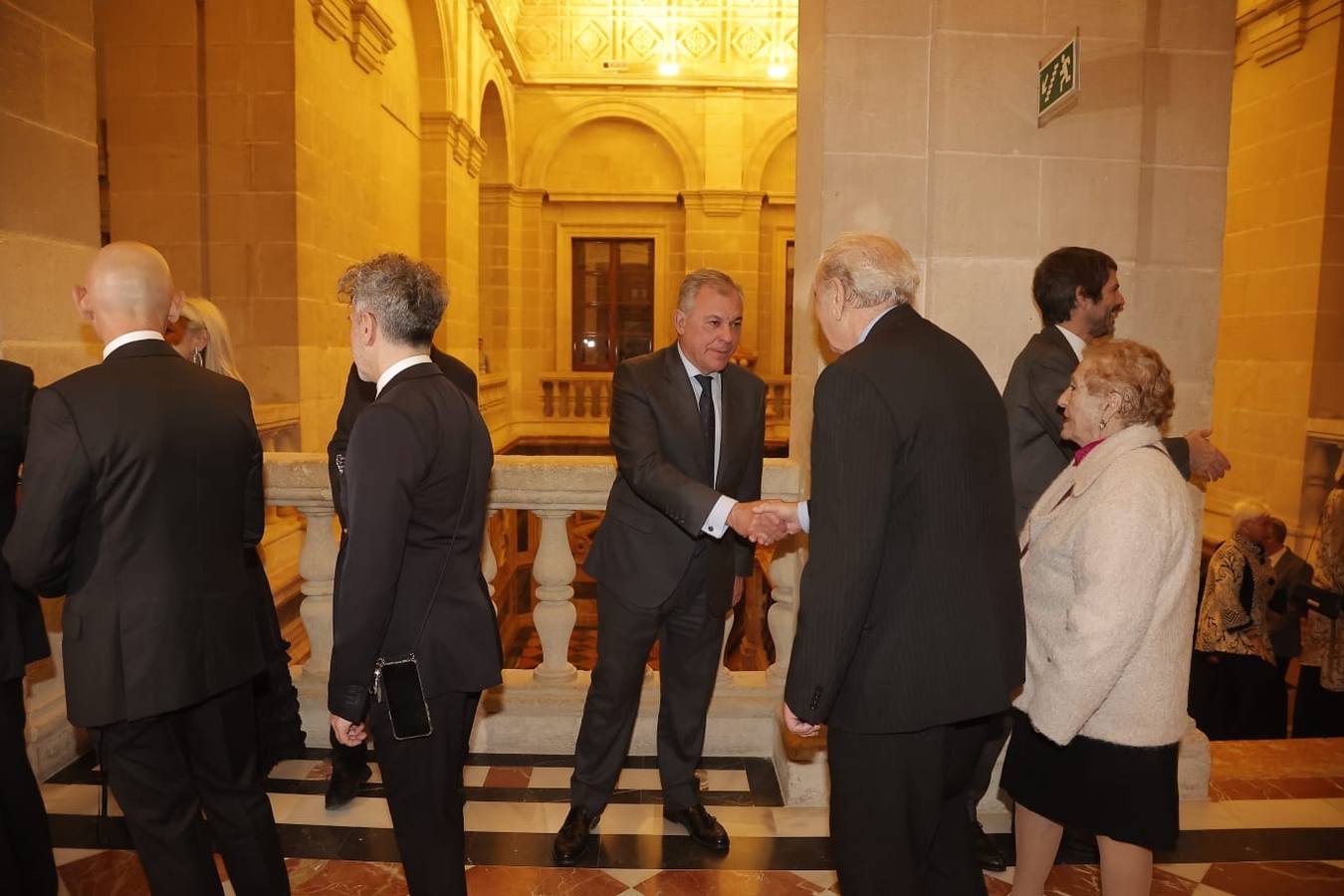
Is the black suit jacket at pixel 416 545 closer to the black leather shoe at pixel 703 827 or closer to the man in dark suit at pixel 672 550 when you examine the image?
the man in dark suit at pixel 672 550

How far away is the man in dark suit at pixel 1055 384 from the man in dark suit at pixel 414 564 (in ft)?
5.78

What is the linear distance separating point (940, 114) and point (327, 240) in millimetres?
6517

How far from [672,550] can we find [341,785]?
1.53m

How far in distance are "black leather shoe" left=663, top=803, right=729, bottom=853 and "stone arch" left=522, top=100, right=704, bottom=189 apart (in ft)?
48.9

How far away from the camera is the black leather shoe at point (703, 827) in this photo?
3274 mm

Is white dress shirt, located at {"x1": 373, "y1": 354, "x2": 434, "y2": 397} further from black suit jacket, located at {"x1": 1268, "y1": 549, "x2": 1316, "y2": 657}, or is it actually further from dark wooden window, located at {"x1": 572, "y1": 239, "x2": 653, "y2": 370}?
dark wooden window, located at {"x1": 572, "y1": 239, "x2": 653, "y2": 370}

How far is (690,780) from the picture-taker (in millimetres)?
3375

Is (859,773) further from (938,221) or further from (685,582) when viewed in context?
(938,221)

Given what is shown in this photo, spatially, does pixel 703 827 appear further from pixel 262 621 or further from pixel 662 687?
pixel 262 621

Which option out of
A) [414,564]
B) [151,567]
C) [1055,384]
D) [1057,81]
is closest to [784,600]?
[1055,384]

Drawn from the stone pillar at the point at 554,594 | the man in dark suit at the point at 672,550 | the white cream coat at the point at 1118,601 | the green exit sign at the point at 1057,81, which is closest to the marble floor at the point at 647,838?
the man in dark suit at the point at 672,550

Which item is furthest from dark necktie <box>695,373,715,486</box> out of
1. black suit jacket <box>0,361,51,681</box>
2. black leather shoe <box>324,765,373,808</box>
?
black suit jacket <box>0,361,51,681</box>

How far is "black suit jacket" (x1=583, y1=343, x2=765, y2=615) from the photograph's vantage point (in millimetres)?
3119

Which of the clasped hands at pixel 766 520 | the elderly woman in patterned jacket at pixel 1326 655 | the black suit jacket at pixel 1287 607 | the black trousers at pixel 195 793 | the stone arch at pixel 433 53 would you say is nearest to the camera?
the black trousers at pixel 195 793
